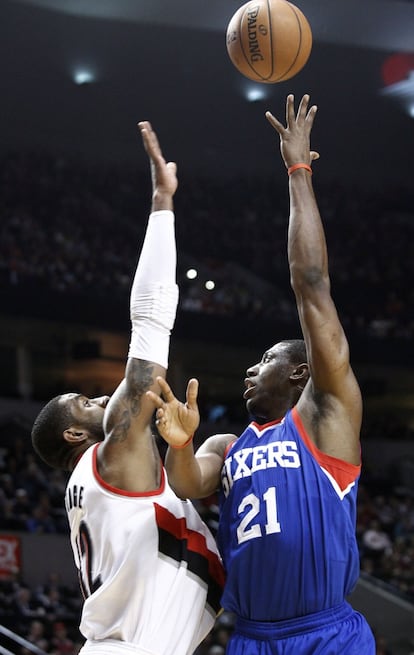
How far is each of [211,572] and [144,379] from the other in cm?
79

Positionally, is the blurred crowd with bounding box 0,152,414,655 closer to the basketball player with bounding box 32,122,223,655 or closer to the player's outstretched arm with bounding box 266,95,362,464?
the basketball player with bounding box 32,122,223,655

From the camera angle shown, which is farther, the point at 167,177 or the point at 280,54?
the point at 280,54

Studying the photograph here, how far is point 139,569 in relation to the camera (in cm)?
349

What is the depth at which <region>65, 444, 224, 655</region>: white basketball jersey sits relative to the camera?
3486 mm

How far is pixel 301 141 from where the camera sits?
376cm

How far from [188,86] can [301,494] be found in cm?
1888

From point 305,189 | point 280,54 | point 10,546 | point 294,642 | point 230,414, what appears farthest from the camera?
point 230,414

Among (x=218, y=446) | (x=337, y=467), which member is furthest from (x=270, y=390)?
(x=337, y=467)

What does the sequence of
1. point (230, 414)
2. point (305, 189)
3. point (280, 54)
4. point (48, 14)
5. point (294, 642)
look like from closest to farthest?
point (294, 642), point (305, 189), point (280, 54), point (48, 14), point (230, 414)

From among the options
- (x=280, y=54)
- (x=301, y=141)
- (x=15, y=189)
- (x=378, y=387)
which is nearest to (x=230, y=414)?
(x=378, y=387)

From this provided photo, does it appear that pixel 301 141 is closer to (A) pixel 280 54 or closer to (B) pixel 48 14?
(A) pixel 280 54

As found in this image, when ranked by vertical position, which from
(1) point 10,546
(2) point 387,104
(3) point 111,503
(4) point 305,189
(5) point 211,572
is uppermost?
(2) point 387,104

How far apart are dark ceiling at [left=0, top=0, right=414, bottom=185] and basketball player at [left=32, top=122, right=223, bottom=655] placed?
40.0ft

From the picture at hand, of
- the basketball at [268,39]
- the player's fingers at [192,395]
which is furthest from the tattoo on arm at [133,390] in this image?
the basketball at [268,39]
